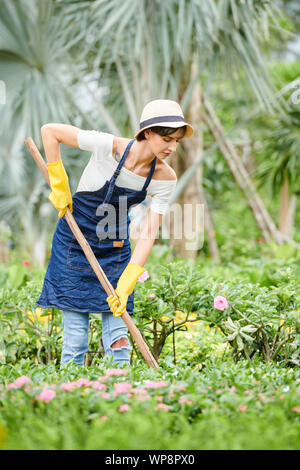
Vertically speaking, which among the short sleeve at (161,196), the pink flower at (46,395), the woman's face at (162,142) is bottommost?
the pink flower at (46,395)

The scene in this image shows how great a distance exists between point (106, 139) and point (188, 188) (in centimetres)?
318

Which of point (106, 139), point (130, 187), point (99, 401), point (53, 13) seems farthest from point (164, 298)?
point (53, 13)

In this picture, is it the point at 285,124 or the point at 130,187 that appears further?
the point at 285,124

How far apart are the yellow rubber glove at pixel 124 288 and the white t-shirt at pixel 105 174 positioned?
294 mm

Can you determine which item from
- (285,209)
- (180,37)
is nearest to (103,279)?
(180,37)

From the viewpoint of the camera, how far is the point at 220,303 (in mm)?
2004

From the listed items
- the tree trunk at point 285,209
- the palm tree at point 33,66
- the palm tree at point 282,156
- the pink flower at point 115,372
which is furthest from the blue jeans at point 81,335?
the tree trunk at point 285,209

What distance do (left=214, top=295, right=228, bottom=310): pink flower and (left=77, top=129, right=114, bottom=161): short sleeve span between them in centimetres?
77

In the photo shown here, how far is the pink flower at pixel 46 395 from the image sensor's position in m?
1.33

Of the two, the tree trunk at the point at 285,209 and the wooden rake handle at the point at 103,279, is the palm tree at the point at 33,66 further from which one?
the tree trunk at the point at 285,209

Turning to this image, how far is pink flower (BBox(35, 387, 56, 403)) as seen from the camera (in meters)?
1.33

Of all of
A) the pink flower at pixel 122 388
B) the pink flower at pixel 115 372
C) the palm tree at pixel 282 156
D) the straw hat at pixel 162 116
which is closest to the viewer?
the pink flower at pixel 122 388

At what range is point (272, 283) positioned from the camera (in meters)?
2.91

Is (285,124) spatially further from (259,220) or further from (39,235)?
(39,235)
